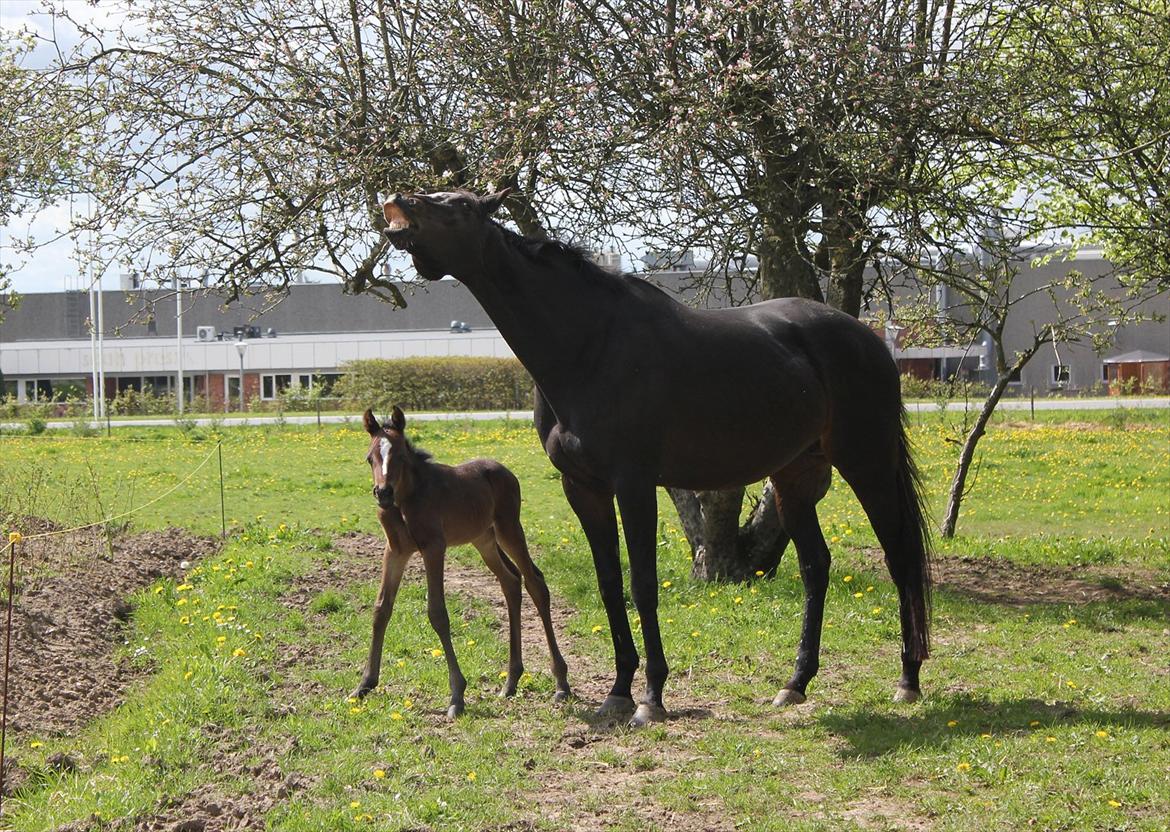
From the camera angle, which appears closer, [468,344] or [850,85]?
[850,85]

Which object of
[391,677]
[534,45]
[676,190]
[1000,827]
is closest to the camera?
[1000,827]

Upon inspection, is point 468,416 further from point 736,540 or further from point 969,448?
point 736,540

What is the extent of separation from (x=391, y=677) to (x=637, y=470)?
2.40 meters

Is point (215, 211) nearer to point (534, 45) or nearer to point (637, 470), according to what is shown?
point (534, 45)

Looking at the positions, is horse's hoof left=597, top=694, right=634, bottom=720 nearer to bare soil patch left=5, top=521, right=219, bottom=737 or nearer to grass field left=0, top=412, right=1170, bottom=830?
grass field left=0, top=412, right=1170, bottom=830

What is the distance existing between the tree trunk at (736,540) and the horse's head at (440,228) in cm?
491

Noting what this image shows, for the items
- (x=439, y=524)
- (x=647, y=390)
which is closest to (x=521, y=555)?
(x=439, y=524)

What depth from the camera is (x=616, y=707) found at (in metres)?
6.34

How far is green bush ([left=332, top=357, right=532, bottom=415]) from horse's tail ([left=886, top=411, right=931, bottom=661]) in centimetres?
3545

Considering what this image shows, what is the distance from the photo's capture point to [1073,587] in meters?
10.4

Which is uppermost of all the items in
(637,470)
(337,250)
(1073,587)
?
(337,250)

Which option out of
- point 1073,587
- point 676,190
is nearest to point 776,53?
point 676,190

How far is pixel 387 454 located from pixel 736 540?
4.72m

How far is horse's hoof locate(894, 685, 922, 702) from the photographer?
6.64 meters
